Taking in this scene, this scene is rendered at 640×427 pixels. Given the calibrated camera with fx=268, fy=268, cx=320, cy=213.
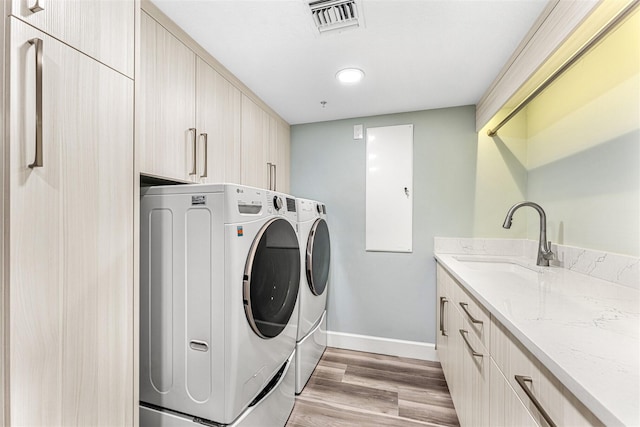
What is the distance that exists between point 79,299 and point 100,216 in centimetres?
24

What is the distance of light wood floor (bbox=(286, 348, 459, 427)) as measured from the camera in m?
1.65

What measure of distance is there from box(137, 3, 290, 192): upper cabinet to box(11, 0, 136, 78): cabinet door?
103 mm

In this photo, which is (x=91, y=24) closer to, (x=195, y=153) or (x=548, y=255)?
(x=195, y=153)

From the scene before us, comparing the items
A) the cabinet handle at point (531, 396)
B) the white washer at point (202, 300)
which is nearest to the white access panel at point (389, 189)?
the white washer at point (202, 300)

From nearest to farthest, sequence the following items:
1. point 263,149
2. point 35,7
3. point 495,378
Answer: point 35,7 → point 495,378 → point 263,149

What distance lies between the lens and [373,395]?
6.15ft

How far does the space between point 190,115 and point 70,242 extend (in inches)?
35.0

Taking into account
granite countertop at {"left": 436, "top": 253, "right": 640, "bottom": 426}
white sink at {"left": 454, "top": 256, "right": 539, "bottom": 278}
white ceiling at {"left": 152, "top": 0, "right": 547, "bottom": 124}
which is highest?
white ceiling at {"left": 152, "top": 0, "right": 547, "bottom": 124}

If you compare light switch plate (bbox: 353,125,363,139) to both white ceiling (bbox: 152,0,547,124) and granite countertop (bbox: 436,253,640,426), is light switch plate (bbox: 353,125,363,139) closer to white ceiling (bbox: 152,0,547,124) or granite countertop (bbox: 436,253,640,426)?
white ceiling (bbox: 152,0,547,124)

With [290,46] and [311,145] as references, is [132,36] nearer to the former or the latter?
[290,46]

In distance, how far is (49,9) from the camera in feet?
2.26

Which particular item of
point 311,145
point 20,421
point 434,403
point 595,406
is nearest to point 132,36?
point 20,421

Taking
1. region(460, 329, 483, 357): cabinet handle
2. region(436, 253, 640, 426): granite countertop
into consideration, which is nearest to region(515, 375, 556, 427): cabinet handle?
region(436, 253, 640, 426): granite countertop

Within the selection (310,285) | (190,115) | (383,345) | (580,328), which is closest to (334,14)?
(190,115)
